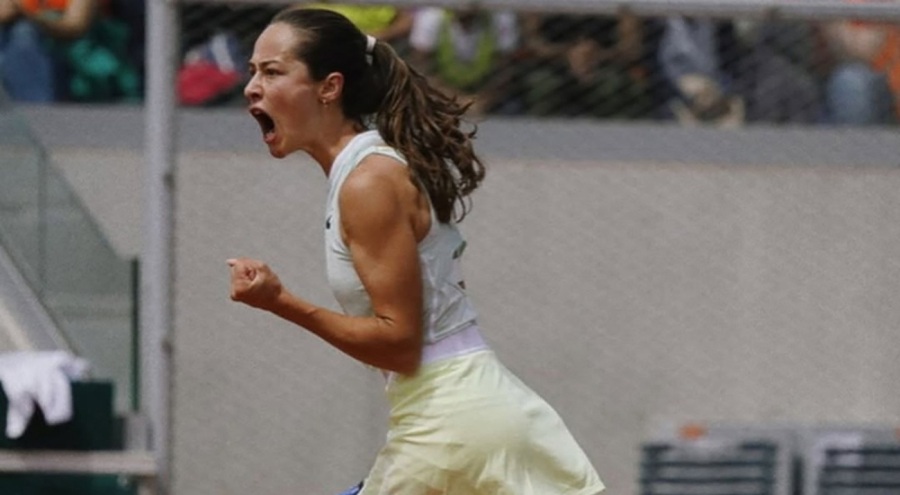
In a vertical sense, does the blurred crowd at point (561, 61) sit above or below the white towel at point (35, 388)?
above

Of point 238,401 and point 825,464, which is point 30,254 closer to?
point 238,401

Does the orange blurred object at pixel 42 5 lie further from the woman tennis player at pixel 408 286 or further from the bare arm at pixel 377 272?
the bare arm at pixel 377 272

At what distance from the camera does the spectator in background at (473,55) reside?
6109 mm

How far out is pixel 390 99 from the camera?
144 inches

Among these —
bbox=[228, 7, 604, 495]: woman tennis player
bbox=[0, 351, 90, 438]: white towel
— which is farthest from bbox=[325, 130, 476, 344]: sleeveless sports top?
bbox=[0, 351, 90, 438]: white towel

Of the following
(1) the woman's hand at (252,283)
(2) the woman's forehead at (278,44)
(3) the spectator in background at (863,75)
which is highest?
(3) the spectator in background at (863,75)

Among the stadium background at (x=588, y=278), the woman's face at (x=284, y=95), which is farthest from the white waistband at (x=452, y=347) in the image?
the stadium background at (x=588, y=278)

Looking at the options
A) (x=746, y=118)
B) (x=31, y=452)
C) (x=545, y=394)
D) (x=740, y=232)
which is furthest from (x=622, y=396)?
(x=31, y=452)

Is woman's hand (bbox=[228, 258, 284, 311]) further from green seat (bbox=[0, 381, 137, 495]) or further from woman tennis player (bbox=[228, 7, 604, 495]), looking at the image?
green seat (bbox=[0, 381, 137, 495])

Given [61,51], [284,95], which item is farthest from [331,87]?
[61,51]

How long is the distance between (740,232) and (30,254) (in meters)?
2.22

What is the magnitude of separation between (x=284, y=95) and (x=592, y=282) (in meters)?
2.57

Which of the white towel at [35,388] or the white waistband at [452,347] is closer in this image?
the white waistband at [452,347]

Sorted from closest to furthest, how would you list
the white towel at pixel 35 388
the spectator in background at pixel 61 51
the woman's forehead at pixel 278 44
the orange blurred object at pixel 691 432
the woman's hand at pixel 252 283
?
the woman's hand at pixel 252 283
the woman's forehead at pixel 278 44
the white towel at pixel 35 388
the orange blurred object at pixel 691 432
the spectator in background at pixel 61 51
